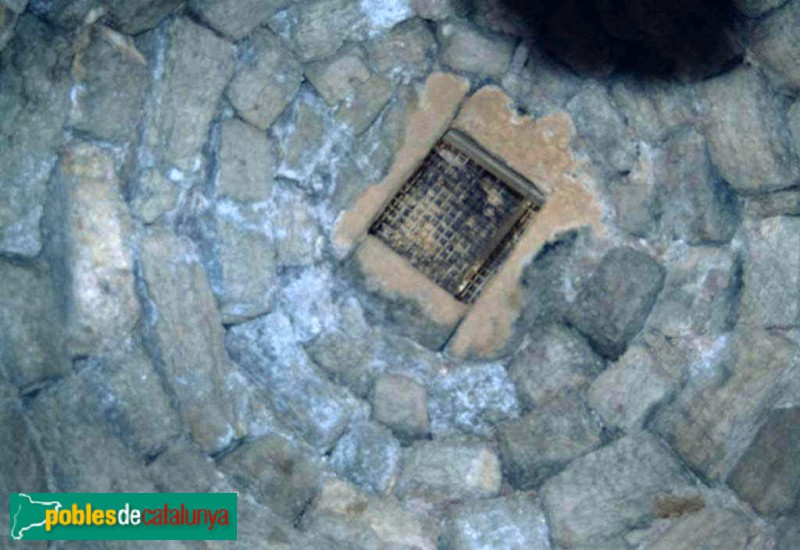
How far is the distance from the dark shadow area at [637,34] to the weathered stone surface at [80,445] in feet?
7.61

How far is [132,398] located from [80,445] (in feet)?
0.84

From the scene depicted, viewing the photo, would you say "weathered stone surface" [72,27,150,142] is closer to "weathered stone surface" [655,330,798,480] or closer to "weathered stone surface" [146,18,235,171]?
"weathered stone surface" [146,18,235,171]

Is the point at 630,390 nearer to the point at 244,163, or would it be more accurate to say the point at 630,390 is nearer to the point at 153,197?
the point at 244,163

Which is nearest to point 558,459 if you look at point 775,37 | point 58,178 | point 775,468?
point 775,468

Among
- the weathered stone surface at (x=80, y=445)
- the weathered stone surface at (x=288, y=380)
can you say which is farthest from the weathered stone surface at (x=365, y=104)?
the weathered stone surface at (x=80, y=445)

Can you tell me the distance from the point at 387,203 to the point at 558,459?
130 cm

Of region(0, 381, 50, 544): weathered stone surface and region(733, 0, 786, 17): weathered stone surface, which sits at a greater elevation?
region(733, 0, 786, 17): weathered stone surface

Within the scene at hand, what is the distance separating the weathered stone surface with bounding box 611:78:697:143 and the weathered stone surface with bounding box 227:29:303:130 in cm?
137

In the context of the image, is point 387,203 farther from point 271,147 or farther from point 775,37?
point 775,37

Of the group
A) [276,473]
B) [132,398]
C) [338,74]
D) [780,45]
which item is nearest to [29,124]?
[132,398]

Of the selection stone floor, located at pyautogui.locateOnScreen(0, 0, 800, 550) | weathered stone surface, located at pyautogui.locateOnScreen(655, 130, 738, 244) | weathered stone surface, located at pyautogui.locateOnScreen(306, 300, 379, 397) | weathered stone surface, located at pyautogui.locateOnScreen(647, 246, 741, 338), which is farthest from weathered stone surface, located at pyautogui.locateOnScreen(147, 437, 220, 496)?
weathered stone surface, located at pyautogui.locateOnScreen(655, 130, 738, 244)

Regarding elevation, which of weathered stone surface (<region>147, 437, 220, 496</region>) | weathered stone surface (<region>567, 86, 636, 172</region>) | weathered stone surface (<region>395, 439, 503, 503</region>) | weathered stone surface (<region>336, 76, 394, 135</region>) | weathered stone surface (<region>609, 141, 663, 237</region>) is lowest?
weathered stone surface (<region>147, 437, 220, 496</region>)

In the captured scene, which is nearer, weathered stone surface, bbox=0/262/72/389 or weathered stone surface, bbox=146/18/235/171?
weathered stone surface, bbox=0/262/72/389

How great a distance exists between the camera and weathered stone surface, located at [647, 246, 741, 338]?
3.90 m
